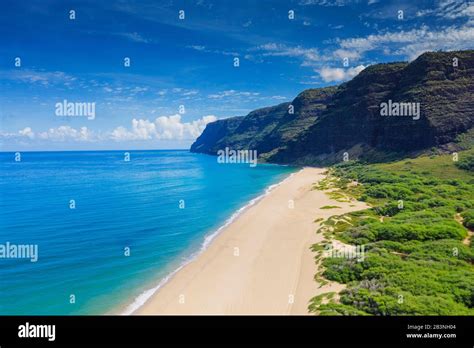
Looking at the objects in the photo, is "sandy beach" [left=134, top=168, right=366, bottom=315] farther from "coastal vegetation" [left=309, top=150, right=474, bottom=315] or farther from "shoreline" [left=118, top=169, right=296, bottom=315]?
"coastal vegetation" [left=309, top=150, right=474, bottom=315]

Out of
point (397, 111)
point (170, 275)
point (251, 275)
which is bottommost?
point (170, 275)

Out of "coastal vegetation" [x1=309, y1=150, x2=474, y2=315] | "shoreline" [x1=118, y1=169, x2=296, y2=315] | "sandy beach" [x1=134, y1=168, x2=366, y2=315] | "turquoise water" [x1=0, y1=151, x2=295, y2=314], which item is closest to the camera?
"coastal vegetation" [x1=309, y1=150, x2=474, y2=315]

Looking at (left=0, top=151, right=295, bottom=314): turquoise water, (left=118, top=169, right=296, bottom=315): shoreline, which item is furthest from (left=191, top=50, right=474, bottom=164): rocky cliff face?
(left=118, top=169, right=296, bottom=315): shoreline

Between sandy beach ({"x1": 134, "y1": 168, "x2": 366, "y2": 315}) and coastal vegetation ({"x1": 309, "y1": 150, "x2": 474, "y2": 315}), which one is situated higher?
coastal vegetation ({"x1": 309, "y1": 150, "x2": 474, "y2": 315})

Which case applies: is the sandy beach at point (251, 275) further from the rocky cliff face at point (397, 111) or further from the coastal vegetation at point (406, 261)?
the rocky cliff face at point (397, 111)

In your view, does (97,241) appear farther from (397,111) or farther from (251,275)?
(397,111)

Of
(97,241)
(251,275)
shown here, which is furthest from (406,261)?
(97,241)

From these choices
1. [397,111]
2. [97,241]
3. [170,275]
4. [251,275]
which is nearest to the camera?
[251,275]
